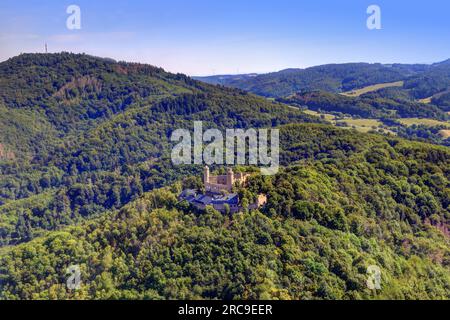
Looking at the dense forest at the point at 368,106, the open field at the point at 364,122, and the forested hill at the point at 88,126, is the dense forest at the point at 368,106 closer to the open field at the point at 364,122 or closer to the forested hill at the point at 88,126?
the open field at the point at 364,122

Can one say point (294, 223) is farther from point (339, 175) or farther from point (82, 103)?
point (82, 103)

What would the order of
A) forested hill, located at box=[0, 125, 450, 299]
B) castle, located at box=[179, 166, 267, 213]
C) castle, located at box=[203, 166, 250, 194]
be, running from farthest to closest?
1. castle, located at box=[203, 166, 250, 194]
2. castle, located at box=[179, 166, 267, 213]
3. forested hill, located at box=[0, 125, 450, 299]

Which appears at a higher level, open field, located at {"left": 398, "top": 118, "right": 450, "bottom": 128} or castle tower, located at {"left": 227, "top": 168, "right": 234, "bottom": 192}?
castle tower, located at {"left": 227, "top": 168, "right": 234, "bottom": 192}

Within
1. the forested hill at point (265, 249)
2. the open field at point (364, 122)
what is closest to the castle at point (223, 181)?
the forested hill at point (265, 249)

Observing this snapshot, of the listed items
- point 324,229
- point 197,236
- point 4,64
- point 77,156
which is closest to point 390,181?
point 324,229

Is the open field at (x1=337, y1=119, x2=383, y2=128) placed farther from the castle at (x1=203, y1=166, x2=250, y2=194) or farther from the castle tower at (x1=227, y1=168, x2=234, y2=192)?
the castle tower at (x1=227, y1=168, x2=234, y2=192)

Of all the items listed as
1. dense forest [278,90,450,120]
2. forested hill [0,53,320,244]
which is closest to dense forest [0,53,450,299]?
forested hill [0,53,320,244]
